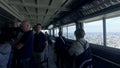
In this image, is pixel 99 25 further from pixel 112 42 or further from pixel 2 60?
pixel 2 60

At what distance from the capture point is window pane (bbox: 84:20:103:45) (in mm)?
5371

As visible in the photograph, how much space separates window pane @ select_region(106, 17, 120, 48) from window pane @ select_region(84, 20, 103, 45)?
0.50 meters

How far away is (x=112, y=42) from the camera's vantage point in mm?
4508

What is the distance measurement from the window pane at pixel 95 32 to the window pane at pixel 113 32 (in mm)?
496

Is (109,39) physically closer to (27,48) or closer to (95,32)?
(95,32)

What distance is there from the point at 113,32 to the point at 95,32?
1.44m

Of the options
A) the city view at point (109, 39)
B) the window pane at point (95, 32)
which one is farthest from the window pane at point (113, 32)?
the window pane at point (95, 32)

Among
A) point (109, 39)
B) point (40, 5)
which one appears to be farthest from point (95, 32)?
point (40, 5)

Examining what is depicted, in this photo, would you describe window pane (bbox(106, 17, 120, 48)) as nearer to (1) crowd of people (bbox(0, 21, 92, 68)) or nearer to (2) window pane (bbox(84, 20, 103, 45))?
(2) window pane (bbox(84, 20, 103, 45))

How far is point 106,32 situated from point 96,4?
87cm

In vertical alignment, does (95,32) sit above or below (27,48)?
above

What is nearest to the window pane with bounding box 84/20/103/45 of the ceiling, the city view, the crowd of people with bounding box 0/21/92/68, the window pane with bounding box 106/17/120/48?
the city view

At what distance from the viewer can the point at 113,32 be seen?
14.7 ft

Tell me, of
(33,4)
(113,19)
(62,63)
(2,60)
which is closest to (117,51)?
(113,19)
